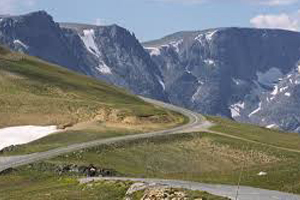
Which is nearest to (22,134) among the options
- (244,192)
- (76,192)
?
(76,192)

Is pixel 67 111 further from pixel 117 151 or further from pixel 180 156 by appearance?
pixel 180 156

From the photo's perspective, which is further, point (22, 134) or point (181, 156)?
point (22, 134)

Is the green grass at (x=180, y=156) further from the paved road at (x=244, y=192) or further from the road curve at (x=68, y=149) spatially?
the paved road at (x=244, y=192)

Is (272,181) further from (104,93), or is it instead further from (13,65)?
(13,65)

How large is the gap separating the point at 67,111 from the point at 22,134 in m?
16.1

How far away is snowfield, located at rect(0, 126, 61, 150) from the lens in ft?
409

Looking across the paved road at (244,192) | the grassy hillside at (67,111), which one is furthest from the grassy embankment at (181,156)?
the paved road at (244,192)

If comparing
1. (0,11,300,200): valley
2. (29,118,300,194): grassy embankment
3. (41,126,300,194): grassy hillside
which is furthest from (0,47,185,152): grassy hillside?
(29,118,300,194): grassy embankment

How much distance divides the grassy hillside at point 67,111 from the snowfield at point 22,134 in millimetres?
2906

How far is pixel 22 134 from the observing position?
130000 millimetres

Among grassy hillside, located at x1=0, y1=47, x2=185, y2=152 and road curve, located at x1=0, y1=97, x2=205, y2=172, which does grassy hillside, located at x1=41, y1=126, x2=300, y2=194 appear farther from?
grassy hillside, located at x1=0, y1=47, x2=185, y2=152

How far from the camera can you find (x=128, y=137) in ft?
399

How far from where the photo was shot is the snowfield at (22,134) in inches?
4914

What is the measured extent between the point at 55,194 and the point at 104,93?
5058 inches
